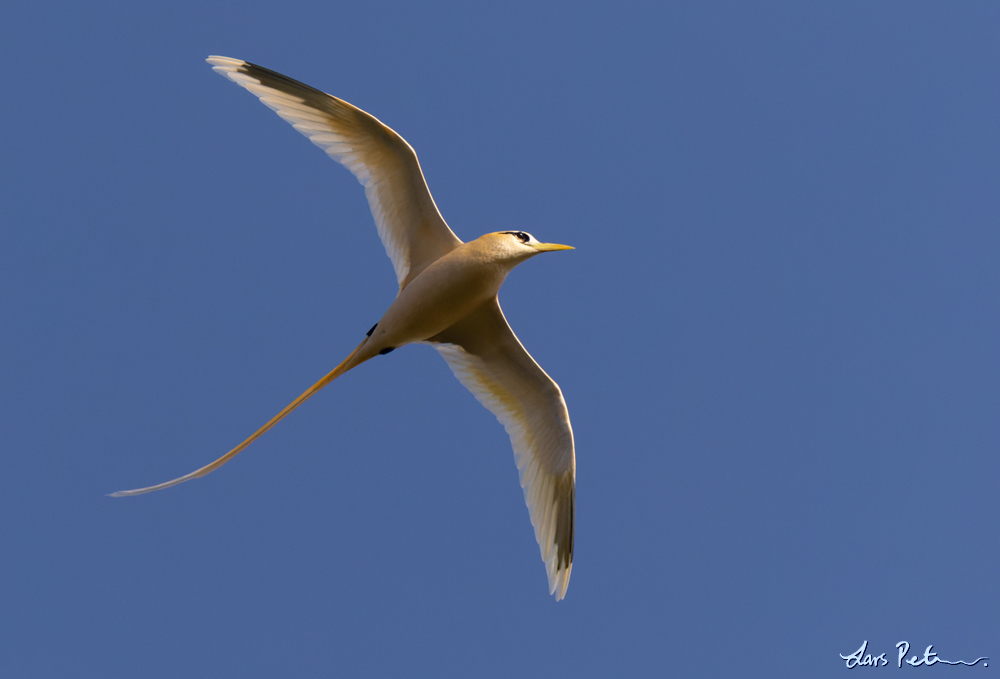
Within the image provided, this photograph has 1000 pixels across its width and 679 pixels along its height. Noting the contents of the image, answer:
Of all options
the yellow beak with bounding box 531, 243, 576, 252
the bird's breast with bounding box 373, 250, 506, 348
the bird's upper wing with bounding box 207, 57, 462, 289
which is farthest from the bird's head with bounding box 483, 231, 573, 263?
the bird's upper wing with bounding box 207, 57, 462, 289

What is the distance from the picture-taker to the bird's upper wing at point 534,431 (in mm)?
9523

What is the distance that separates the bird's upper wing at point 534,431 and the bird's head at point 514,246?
1.13 metres

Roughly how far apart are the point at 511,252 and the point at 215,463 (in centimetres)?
340

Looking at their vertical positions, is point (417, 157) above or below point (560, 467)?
above

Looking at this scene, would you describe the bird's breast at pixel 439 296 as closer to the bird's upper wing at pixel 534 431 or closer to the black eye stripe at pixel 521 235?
the black eye stripe at pixel 521 235

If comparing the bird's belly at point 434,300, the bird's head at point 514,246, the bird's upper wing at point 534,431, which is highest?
the bird's head at point 514,246

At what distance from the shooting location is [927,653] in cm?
896

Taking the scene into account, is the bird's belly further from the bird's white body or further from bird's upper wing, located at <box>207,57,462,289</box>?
bird's upper wing, located at <box>207,57,462,289</box>

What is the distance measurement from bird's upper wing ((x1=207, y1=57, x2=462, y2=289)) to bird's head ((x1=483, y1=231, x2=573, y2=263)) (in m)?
0.52

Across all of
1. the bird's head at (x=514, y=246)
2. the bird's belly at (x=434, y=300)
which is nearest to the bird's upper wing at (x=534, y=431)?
the bird's belly at (x=434, y=300)

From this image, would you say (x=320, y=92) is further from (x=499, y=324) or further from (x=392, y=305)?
(x=499, y=324)

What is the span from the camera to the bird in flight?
28.3 feet

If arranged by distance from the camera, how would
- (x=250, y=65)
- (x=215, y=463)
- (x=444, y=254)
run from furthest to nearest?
(x=444, y=254) → (x=250, y=65) → (x=215, y=463)

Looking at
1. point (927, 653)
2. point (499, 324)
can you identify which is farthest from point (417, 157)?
point (927, 653)
